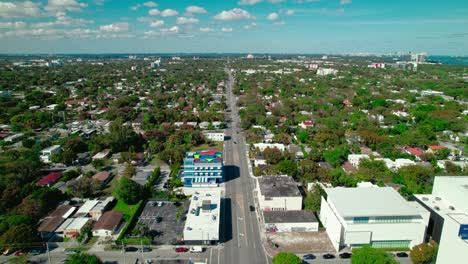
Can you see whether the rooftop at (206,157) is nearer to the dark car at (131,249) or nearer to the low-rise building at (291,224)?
the low-rise building at (291,224)

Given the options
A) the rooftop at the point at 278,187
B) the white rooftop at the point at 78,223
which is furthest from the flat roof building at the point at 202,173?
the white rooftop at the point at 78,223

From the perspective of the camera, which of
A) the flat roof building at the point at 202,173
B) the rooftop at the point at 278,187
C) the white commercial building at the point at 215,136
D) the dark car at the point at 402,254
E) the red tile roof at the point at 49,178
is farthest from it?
the white commercial building at the point at 215,136

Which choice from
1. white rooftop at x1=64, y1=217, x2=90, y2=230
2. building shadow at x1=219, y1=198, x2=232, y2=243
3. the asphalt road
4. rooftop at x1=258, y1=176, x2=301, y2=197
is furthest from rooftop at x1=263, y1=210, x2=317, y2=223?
white rooftop at x1=64, y1=217, x2=90, y2=230

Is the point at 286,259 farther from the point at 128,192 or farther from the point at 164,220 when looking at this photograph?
the point at 128,192

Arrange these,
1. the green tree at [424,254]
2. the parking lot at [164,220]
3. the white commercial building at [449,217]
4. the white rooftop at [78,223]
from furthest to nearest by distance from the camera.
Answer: the white rooftop at [78,223] < the parking lot at [164,220] < the green tree at [424,254] < the white commercial building at [449,217]

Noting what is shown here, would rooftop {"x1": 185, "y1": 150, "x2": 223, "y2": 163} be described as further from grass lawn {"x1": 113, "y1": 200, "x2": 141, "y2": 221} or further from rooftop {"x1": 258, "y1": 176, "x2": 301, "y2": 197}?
grass lawn {"x1": 113, "y1": 200, "x2": 141, "y2": 221}

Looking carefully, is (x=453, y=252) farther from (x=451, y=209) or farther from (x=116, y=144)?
(x=116, y=144)

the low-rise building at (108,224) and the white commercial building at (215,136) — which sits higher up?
the white commercial building at (215,136)

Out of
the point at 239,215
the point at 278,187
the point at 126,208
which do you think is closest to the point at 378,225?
the point at 278,187
